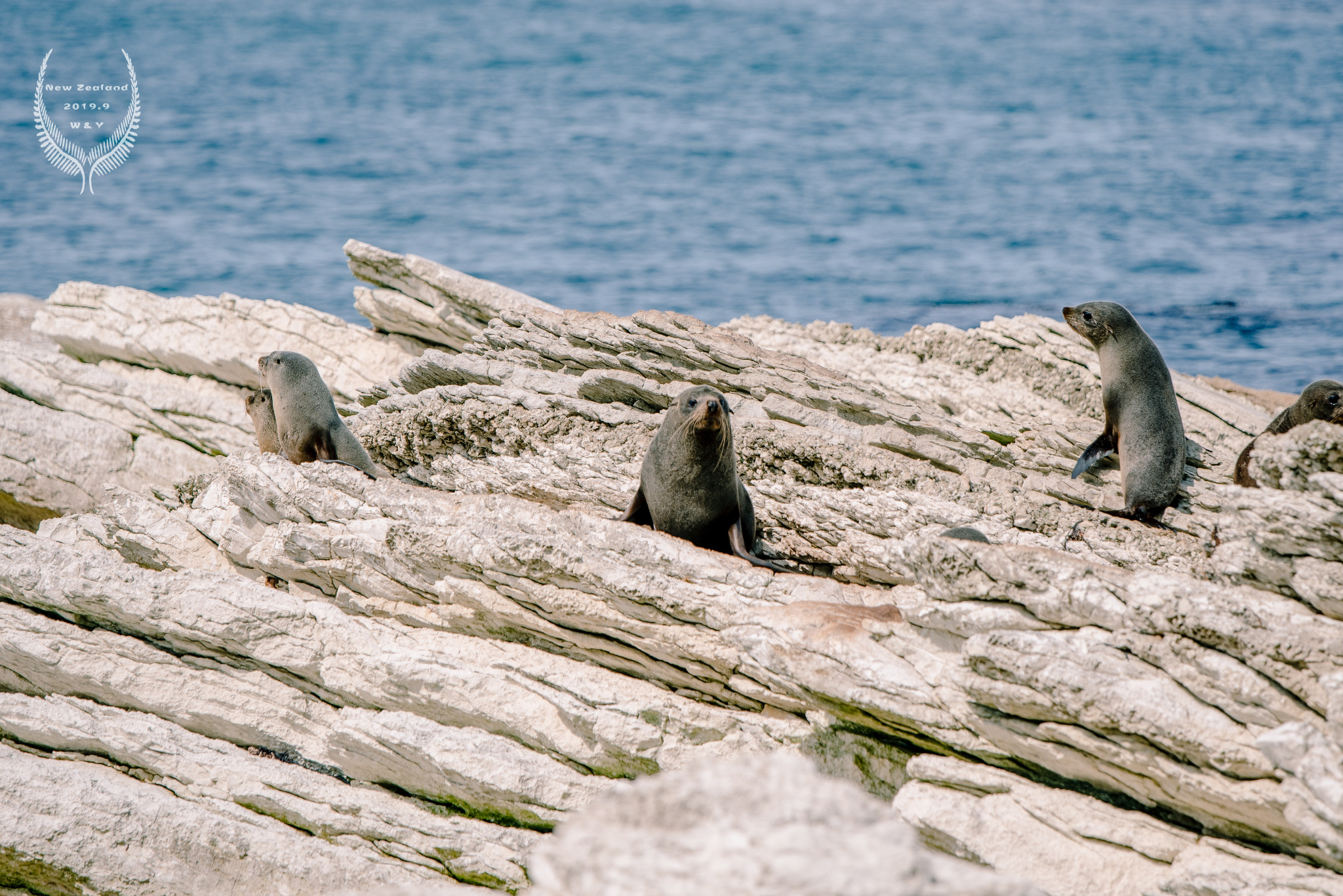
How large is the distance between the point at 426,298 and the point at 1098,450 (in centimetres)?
716

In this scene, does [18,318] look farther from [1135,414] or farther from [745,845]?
[745,845]

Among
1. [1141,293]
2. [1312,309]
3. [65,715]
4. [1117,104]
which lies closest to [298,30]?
[1117,104]

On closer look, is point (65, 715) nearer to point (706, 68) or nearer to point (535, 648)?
point (535, 648)

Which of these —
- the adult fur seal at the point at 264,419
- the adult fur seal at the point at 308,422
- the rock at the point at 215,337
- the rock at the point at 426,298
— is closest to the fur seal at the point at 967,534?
the adult fur seal at the point at 308,422

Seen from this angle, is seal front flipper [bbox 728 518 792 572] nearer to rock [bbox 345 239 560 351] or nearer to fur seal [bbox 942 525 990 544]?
fur seal [bbox 942 525 990 544]

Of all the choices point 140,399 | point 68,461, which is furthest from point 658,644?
point 140,399

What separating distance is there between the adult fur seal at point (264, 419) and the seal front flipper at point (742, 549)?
4.97m

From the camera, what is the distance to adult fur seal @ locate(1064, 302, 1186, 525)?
23.2ft

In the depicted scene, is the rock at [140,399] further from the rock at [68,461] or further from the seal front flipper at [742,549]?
the seal front flipper at [742,549]

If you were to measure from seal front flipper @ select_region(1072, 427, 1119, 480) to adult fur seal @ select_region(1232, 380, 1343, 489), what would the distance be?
2.77 ft

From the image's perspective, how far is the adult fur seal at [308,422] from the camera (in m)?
8.34

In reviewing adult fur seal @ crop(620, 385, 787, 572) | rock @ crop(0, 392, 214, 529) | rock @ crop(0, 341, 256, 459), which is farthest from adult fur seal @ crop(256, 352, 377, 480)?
adult fur seal @ crop(620, 385, 787, 572)

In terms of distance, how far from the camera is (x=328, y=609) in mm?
6891

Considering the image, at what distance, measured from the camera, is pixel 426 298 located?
36.6 feet
